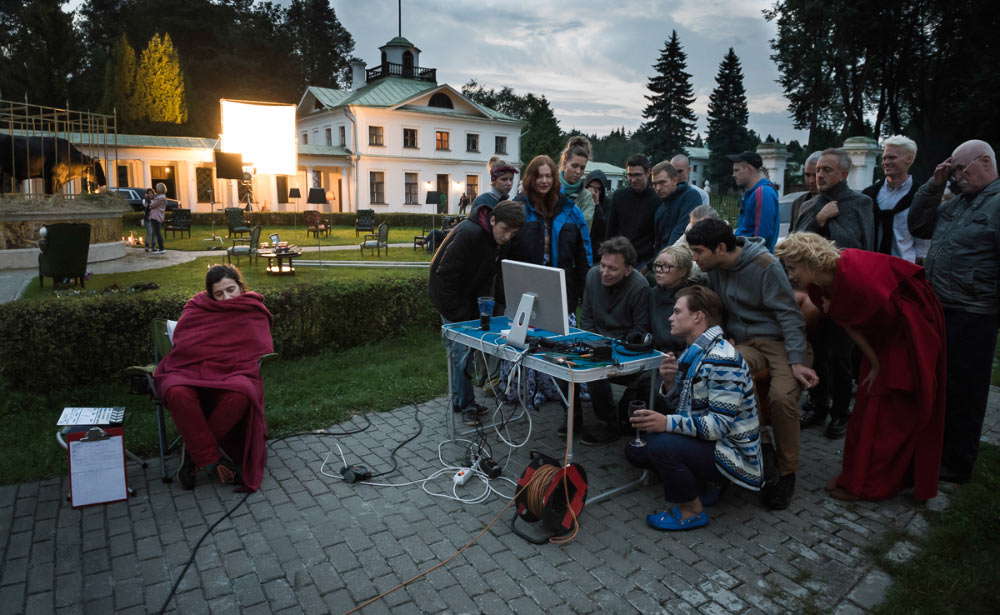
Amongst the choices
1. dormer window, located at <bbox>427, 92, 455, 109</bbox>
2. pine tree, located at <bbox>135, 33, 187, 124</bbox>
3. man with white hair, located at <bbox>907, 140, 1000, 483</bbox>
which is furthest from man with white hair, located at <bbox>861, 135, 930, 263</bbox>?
pine tree, located at <bbox>135, 33, 187, 124</bbox>

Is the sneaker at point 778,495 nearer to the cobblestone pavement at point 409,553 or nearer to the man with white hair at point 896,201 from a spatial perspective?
the cobblestone pavement at point 409,553

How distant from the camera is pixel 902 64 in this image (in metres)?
26.2

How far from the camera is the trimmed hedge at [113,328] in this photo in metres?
5.34

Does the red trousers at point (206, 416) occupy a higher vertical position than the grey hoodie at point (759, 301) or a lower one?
lower

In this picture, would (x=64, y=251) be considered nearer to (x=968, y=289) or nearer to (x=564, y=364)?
(x=564, y=364)

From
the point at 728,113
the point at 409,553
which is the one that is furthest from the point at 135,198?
the point at 728,113

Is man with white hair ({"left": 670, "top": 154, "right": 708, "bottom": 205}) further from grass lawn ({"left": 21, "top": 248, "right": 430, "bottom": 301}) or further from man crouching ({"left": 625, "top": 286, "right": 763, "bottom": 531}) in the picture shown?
grass lawn ({"left": 21, "top": 248, "right": 430, "bottom": 301})

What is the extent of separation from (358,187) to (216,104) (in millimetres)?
19755

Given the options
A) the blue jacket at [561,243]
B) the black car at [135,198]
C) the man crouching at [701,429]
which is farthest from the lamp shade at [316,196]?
the man crouching at [701,429]

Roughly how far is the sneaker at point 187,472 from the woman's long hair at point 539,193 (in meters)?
3.40

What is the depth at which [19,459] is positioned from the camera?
426 centimetres

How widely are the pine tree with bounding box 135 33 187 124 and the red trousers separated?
1591 inches

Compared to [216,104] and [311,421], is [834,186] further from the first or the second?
[216,104]

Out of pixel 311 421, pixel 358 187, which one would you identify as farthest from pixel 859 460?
pixel 358 187
